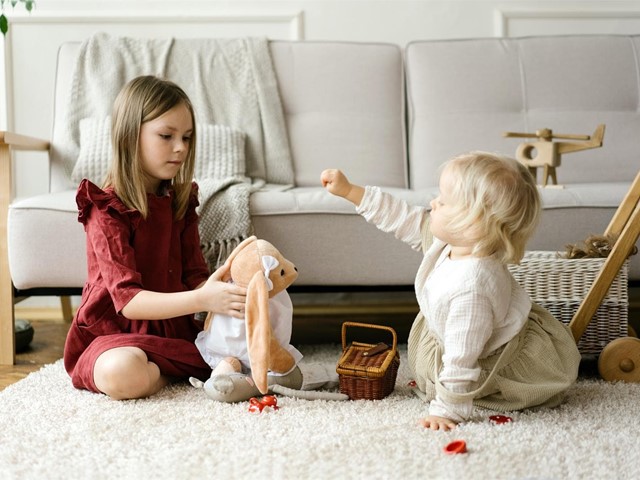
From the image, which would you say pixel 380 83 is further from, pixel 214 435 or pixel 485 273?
pixel 214 435

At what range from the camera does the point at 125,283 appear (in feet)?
4.88

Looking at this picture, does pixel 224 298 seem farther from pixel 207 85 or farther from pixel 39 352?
pixel 207 85

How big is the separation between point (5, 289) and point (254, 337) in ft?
2.61

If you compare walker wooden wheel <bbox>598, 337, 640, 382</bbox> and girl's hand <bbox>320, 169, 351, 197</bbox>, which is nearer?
girl's hand <bbox>320, 169, 351, 197</bbox>

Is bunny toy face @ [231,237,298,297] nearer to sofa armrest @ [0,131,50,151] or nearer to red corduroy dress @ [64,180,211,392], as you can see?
red corduroy dress @ [64,180,211,392]

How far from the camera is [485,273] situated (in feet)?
4.33

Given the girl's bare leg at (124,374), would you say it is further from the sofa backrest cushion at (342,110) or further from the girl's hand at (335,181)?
the sofa backrest cushion at (342,110)

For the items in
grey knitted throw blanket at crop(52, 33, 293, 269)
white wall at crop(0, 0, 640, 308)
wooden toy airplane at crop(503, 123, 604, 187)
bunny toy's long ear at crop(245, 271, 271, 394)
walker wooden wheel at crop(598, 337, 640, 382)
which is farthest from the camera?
white wall at crop(0, 0, 640, 308)

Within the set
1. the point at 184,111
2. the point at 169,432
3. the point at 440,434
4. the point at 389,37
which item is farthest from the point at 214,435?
the point at 389,37

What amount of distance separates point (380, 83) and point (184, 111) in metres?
0.99

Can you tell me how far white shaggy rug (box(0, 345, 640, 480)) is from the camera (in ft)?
3.48

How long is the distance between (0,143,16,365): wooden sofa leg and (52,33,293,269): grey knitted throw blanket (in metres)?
0.38

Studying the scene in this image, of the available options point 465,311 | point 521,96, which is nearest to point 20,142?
point 465,311

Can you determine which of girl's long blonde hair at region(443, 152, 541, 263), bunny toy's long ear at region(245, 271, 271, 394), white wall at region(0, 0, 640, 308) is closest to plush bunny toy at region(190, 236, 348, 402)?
bunny toy's long ear at region(245, 271, 271, 394)
